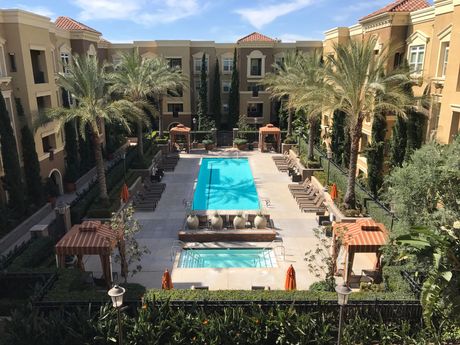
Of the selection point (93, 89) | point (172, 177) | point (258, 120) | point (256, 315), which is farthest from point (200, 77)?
point (256, 315)

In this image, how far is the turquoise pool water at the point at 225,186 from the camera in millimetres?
26859

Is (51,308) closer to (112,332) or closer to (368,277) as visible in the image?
(112,332)

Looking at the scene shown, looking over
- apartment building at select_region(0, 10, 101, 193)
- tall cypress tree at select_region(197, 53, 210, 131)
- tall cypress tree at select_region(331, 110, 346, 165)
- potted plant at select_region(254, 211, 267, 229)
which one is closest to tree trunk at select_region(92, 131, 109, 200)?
apartment building at select_region(0, 10, 101, 193)

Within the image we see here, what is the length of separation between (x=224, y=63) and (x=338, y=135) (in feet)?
76.6

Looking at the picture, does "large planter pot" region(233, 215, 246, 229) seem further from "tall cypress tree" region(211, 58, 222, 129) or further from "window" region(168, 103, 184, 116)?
"window" region(168, 103, 184, 116)

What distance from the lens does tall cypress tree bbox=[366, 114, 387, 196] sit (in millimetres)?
24453

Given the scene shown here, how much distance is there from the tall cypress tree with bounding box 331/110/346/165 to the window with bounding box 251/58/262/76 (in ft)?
56.9

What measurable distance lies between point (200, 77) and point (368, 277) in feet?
129

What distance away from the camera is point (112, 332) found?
37.1 feet

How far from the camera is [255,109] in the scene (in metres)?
50.5

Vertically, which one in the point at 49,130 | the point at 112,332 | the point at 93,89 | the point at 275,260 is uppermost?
the point at 93,89

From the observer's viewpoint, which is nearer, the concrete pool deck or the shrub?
the concrete pool deck

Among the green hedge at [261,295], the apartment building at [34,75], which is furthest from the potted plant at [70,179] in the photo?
the green hedge at [261,295]

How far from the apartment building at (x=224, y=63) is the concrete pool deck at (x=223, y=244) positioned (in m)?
17.8
